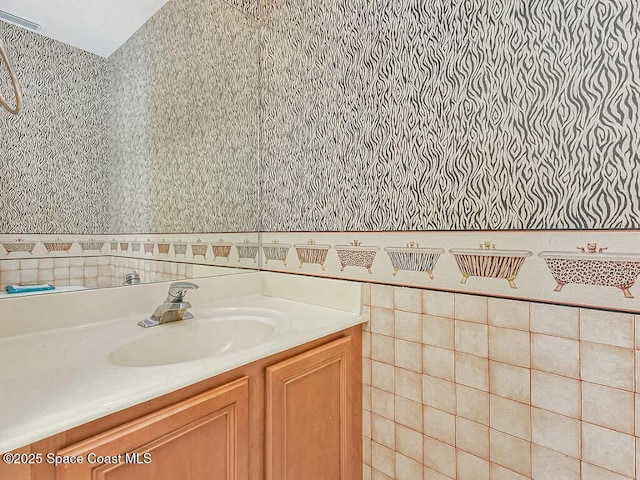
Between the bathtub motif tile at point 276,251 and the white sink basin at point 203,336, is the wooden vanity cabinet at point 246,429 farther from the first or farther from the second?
the bathtub motif tile at point 276,251

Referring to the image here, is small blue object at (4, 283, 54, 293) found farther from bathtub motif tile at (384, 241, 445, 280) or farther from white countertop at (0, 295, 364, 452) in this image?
bathtub motif tile at (384, 241, 445, 280)

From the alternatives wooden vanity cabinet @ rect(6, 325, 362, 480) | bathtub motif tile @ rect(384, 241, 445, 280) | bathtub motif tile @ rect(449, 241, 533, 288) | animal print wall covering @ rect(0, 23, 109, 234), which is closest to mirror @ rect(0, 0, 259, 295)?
animal print wall covering @ rect(0, 23, 109, 234)

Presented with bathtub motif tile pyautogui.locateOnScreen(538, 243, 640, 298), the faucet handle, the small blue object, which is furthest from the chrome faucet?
bathtub motif tile pyautogui.locateOnScreen(538, 243, 640, 298)

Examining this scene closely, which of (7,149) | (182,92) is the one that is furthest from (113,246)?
(182,92)

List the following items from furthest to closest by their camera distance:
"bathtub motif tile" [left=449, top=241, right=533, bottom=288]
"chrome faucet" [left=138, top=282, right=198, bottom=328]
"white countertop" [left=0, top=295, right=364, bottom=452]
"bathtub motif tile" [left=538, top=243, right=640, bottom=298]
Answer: "chrome faucet" [left=138, top=282, right=198, bottom=328] → "bathtub motif tile" [left=449, top=241, right=533, bottom=288] → "bathtub motif tile" [left=538, top=243, right=640, bottom=298] → "white countertop" [left=0, top=295, right=364, bottom=452]

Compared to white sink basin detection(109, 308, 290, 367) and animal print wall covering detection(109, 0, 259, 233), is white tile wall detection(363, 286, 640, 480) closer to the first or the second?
white sink basin detection(109, 308, 290, 367)

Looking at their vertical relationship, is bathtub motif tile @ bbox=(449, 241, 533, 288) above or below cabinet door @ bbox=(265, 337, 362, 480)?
above

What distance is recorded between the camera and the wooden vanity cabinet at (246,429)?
578mm

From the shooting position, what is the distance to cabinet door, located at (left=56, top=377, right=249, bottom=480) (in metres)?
0.57

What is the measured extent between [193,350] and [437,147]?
1.03 meters

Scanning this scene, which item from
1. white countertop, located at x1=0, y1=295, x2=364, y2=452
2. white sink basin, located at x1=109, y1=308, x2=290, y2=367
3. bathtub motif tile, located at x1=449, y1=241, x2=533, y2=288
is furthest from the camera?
white sink basin, located at x1=109, y1=308, x2=290, y2=367

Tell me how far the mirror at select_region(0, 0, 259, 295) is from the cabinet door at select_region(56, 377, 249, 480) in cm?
64

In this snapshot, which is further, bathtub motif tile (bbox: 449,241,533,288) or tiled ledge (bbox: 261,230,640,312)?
bathtub motif tile (bbox: 449,241,533,288)

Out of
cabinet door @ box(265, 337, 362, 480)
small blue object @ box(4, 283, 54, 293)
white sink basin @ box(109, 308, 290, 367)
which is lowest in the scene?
cabinet door @ box(265, 337, 362, 480)
